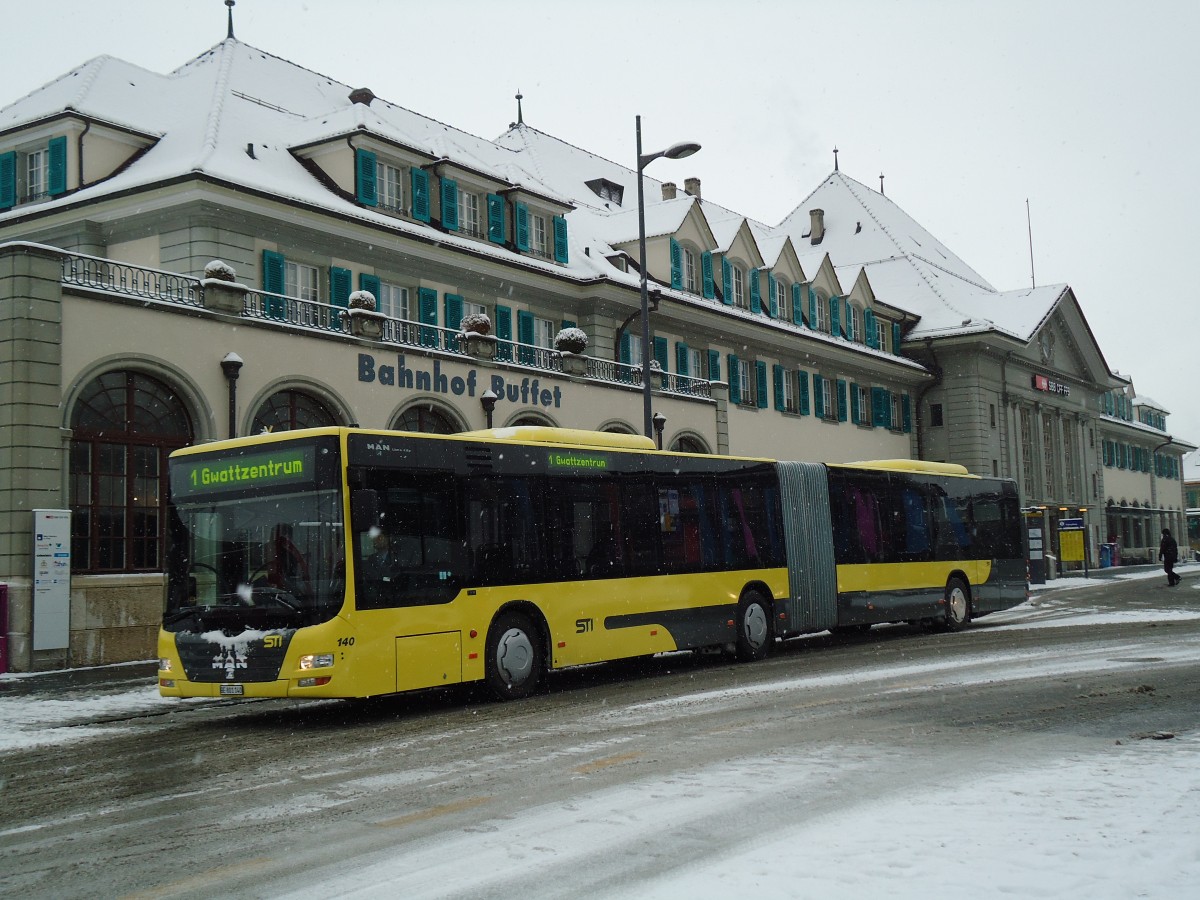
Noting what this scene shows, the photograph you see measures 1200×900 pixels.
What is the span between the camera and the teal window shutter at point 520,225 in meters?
33.7

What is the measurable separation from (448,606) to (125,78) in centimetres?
2170

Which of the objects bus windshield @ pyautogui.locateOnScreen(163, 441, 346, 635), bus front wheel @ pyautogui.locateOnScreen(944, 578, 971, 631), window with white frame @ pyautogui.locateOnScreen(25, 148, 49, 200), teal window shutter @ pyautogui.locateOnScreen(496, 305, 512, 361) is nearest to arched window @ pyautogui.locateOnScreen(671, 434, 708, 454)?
teal window shutter @ pyautogui.locateOnScreen(496, 305, 512, 361)

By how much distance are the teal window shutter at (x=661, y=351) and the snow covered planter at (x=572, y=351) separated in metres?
8.54

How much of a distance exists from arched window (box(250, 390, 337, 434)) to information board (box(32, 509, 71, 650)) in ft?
14.6

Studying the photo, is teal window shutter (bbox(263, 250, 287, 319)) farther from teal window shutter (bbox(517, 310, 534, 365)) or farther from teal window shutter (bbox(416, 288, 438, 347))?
teal window shutter (bbox(517, 310, 534, 365))

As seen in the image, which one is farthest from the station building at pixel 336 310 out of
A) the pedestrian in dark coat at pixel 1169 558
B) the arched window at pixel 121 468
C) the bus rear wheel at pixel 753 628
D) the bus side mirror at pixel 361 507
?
the pedestrian in dark coat at pixel 1169 558

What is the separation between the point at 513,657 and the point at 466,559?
134 centimetres

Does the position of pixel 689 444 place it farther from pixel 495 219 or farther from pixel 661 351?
pixel 495 219

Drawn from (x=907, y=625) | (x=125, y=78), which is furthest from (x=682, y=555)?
(x=125, y=78)

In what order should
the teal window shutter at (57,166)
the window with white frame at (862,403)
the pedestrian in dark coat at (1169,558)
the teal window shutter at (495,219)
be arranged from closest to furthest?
the teal window shutter at (57,166) < the teal window shutter at (495,219) < the pedestrian in dark coat at (1169,558) < the window with white frame at (862,403)

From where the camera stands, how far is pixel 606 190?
4528 centimetres

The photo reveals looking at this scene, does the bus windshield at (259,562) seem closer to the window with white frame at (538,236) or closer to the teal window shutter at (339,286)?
the teal window shutter at (339,286)

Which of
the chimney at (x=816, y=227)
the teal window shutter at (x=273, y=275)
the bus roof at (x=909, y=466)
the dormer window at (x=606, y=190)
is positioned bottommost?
the bus roof at (x=909, y=466)

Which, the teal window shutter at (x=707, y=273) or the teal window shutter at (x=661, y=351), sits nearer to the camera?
the teal window shutter at (x=661, y=351)
